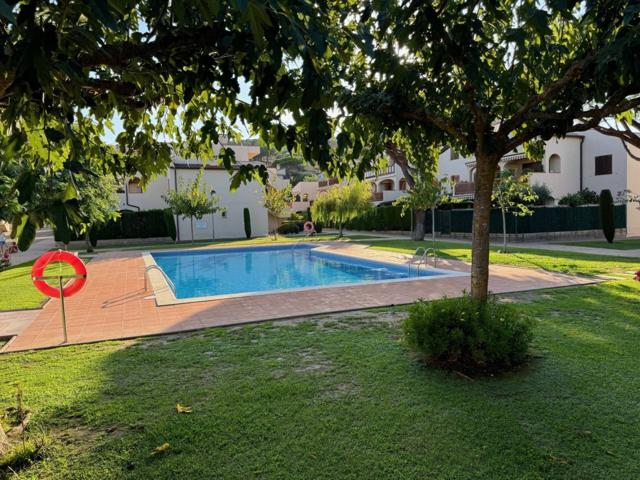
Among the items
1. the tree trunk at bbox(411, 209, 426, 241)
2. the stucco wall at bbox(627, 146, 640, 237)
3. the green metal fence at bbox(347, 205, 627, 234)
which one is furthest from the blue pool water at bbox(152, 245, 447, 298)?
the stucco wall at bbox(627, 146, 640, 237)

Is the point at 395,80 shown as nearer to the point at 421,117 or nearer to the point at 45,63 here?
the point at 421,117

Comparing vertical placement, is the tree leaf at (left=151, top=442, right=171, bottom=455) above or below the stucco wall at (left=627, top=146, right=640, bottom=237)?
below

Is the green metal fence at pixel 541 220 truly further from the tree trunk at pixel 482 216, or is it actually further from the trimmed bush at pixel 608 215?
the tree trunk at pixel 482 216

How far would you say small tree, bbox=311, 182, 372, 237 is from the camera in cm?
3062

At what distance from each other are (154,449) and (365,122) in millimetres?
3084

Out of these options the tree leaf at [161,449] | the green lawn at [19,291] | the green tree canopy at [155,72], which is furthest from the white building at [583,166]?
the tree leaf at [161,449]

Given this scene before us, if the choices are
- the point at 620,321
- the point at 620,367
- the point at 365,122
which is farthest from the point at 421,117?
the point at 620,321

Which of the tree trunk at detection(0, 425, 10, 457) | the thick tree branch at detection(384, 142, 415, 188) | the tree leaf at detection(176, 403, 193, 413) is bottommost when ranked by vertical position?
the tree leaf at detection(176, 403, 193, 413)

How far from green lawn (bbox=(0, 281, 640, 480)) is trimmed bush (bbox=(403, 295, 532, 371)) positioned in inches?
8.8

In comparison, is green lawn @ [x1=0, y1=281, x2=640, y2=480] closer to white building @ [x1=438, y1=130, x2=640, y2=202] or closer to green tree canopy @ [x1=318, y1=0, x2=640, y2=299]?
Answer: green tree canopy @ [x1=318, y1=0, x2=640, y2=299]

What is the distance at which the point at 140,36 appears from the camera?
111 inches

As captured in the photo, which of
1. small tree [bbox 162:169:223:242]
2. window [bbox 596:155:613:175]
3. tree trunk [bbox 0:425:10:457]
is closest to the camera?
tree trunk [bbox 0:425:10:457]

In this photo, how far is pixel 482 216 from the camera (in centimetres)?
476

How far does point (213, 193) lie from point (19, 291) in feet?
65.9
